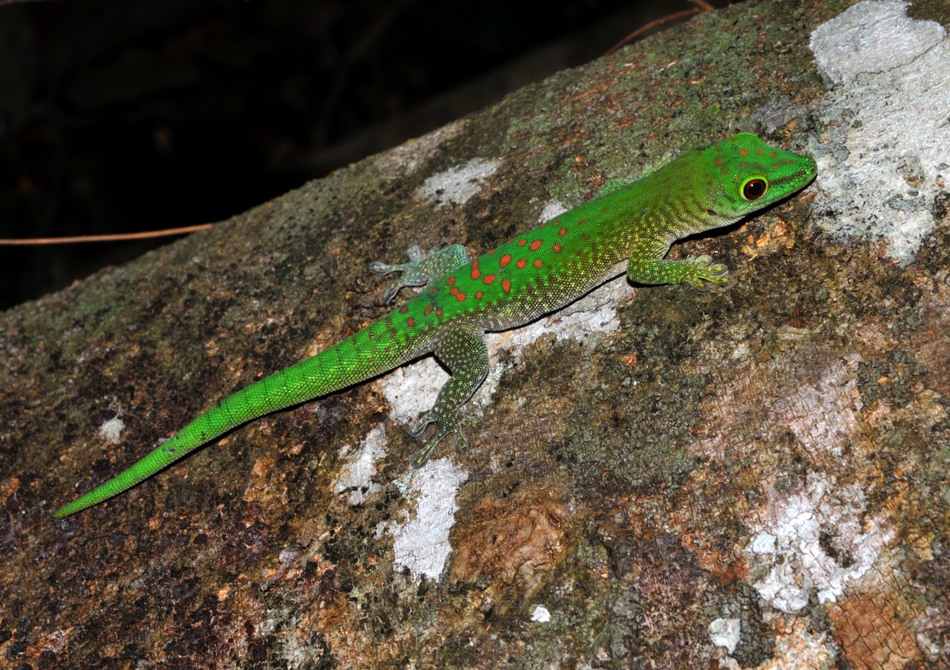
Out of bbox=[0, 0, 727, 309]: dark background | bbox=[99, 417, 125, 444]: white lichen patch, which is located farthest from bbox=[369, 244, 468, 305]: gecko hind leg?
Answer: bbox=[0, 0, 727, 309]: dark background

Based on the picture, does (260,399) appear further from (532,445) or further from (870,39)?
(870,39)

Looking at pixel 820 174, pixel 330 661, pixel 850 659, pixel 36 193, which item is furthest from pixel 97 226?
pixel 850 659

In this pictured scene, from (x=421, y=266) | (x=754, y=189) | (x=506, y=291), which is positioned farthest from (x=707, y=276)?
(x=421, y=266)

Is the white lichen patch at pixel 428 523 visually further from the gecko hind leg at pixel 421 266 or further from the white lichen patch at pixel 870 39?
the white lichen patch at pixel 870 39

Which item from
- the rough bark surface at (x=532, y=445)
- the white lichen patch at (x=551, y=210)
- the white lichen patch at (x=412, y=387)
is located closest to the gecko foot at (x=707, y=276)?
the rough bark surface at (x=532, y=445)

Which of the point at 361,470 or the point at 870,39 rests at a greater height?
the point at 870,39

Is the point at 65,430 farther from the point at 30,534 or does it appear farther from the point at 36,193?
the point at 36,193
